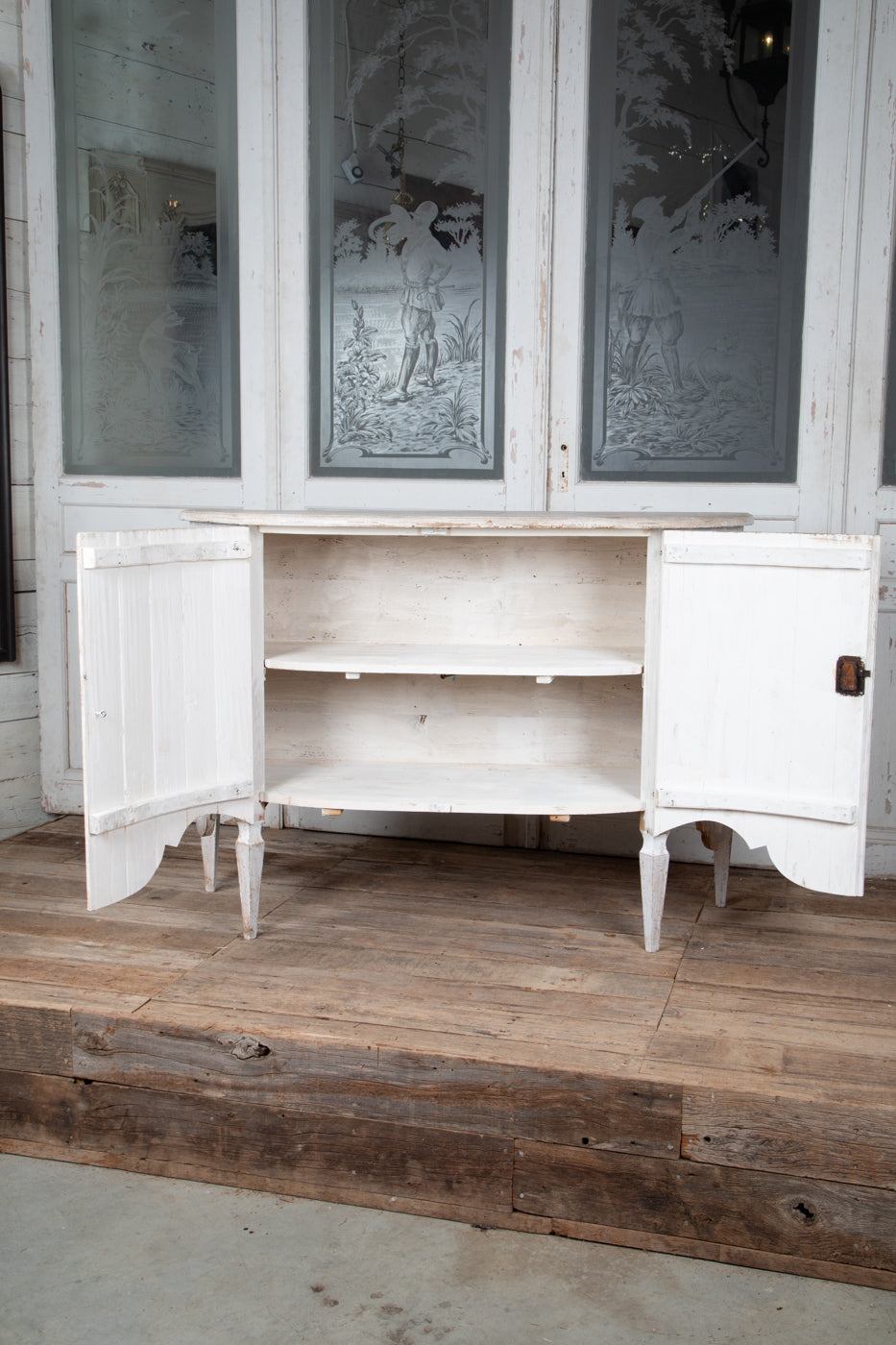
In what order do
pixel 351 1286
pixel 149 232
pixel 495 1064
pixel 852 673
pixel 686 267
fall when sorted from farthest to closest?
pixel 149 232, pixel 686 267, pixel 852 673, pixel 495 1064, pixel 351 1286

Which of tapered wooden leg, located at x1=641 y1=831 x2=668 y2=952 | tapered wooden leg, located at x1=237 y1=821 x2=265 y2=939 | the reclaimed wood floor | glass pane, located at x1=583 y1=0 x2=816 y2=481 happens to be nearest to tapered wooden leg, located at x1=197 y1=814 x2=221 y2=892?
the reclaimed wood floor

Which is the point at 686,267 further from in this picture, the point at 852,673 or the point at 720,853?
the point at 720,853

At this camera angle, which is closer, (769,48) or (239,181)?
(769,48)

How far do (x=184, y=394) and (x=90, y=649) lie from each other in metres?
1.49

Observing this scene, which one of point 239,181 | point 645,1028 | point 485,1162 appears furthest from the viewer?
point 239,181

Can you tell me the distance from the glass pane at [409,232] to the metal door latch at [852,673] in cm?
128

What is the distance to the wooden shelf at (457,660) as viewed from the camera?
256 centimetres

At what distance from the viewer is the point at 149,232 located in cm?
345

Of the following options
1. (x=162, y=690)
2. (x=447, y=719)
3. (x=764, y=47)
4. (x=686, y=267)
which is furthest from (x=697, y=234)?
(x=162, y=690)

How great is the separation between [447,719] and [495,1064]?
127 cm

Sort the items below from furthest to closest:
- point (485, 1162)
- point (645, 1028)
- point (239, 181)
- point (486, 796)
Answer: point (239, 181), point (486, 796), point (645, 1028), point (485, 1162)

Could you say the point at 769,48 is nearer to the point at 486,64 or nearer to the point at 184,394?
the point at 486,64

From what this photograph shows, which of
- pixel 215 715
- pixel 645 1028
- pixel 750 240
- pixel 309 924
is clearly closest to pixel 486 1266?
pixel 645 1028

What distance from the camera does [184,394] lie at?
137 inches
